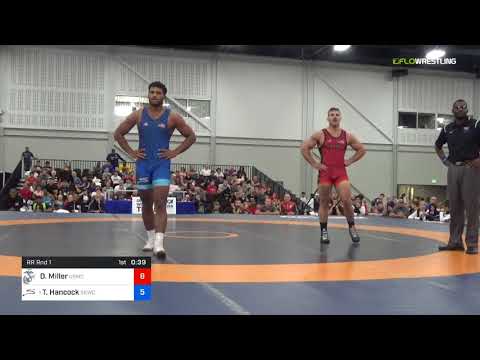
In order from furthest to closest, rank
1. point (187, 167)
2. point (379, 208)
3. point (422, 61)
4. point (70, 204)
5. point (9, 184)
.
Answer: point (422, 61) < point (187, 167) < point (379, 208) < point (9, 184) < point (70, 204)

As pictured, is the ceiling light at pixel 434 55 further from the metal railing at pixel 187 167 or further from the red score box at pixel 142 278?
the red score box at pixel 142 278

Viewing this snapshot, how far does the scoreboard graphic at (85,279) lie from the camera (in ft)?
7.93

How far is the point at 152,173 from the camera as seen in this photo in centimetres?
413

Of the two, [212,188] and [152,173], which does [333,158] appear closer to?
[152,173]

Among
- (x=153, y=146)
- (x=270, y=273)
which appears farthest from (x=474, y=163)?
(x=153, y=146)

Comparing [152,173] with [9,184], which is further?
[9,184]

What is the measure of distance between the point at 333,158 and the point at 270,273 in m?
2.31

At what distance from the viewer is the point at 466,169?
462 cm

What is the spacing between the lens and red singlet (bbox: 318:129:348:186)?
5.31 metres

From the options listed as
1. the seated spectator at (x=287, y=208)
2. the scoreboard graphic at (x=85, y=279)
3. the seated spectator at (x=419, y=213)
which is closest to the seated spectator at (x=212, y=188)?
the seated spectator at (x=287, y=208)

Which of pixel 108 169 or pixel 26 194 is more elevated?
pixel 108 169

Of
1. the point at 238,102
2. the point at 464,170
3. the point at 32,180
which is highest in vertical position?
the point at 238,102

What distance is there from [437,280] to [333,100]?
17.2 m

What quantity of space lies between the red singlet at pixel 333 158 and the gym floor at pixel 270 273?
0.70m
